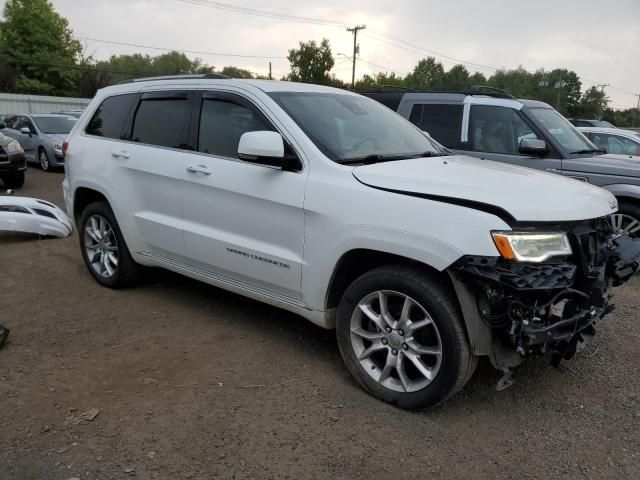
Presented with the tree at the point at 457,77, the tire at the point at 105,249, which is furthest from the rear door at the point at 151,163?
→ the tree at the point at 457,77

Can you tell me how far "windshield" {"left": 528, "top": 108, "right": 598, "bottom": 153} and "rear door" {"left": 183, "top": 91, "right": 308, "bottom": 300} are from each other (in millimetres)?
4253

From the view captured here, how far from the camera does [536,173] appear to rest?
3617 mm

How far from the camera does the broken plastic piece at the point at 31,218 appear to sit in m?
6.81

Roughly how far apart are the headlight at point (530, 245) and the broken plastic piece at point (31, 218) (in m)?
6.15

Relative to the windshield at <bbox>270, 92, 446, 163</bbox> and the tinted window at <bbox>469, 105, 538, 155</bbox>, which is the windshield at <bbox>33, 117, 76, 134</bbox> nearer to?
the tinted window at <bbox>469, 105, 538, 155</bbox>

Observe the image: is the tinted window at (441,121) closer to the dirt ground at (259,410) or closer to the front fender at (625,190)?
the front fender at (625,190)

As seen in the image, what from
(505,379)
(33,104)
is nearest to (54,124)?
(505,379)

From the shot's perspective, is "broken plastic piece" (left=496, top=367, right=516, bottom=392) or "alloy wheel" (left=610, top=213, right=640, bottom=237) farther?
"alloy wheel" (left=610, top=213, right=640, bottom=237)

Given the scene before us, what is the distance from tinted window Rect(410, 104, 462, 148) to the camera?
702cm

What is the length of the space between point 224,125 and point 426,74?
95.1 m

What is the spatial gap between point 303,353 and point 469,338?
1.41 meters

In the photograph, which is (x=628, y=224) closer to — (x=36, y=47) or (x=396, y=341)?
(x=396, y=341)

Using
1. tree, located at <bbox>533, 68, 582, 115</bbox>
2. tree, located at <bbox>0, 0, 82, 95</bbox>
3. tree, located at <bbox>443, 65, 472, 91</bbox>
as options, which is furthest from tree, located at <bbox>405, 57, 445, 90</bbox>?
tree, located at <bbox>0, 0, 82, 95</bbox>

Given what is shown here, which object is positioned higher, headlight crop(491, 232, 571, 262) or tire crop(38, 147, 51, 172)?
headlight crop(491, 232, 571, 262)
